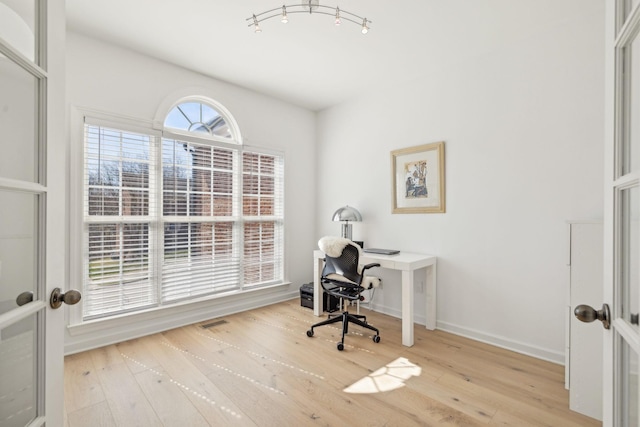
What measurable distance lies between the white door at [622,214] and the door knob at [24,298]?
147 cm

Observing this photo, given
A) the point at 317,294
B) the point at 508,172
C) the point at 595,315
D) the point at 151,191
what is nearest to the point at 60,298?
the point at 595,315

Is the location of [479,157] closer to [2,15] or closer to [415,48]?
[415,48]

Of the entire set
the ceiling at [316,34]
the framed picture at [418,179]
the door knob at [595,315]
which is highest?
the ceiling at [316,34]

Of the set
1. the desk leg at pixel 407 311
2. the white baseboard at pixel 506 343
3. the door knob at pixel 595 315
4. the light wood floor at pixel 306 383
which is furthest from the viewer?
the desk leg at pixel 407 311

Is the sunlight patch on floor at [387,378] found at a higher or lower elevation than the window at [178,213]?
lower

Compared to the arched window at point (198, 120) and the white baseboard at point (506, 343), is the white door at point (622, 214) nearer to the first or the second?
the white baseboard at point (506, 343)

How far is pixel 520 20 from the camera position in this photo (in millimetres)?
2326

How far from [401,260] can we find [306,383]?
4.48ft

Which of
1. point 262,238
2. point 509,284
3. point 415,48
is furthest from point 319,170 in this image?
point 509,284

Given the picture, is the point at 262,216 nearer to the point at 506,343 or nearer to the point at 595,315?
the point at 506,343

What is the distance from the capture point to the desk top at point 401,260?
9.15ft

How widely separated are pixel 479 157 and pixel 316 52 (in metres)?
1.81

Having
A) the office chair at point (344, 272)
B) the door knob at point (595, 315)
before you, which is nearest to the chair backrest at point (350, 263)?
the office chair at point (344, 272)

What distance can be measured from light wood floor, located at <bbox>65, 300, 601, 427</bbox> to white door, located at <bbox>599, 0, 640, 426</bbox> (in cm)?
118
